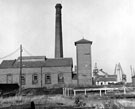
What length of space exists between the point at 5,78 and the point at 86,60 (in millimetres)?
15935

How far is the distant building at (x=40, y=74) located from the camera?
145ft

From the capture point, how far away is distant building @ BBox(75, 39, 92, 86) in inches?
1759

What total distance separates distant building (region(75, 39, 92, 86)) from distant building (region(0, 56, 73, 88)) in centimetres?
188

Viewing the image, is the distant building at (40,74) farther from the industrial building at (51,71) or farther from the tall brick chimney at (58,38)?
the tall brick chimney at (58,38)

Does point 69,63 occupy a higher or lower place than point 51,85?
higher

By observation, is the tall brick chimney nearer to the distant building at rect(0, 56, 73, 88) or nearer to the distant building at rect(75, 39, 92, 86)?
the distant building at rect(75, 39, 92, 86)

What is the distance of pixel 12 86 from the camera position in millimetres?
37438

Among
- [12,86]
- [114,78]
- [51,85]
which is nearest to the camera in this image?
[12,86]

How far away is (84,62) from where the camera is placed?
45.6m

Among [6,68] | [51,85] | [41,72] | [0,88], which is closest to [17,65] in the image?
[6,68]

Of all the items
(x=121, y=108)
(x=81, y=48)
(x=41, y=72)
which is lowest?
(x=121, y=108)

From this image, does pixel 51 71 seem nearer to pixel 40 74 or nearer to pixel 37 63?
pixel 40 74

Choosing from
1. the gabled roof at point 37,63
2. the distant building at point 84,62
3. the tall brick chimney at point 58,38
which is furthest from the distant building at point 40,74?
the tall brick chimney at point 58,38

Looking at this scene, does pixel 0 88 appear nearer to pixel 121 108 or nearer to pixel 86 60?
pixel 86 60
